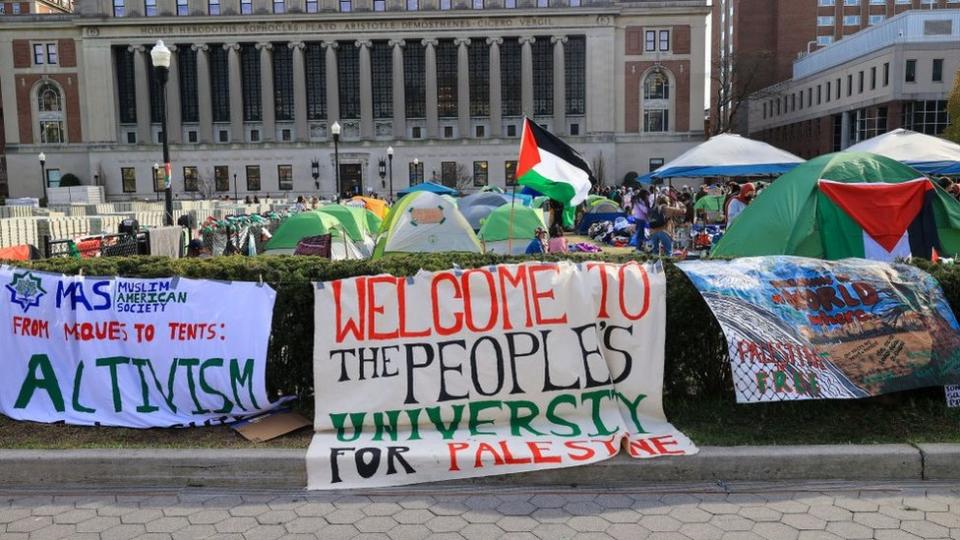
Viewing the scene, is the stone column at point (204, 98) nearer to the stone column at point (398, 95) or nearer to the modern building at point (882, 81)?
the stone column at point (398, 95)

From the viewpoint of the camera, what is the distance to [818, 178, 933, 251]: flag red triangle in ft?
30.3

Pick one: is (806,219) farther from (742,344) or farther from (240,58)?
(240,58)

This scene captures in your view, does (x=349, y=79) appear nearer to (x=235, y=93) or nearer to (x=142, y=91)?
(x=235, y=93)

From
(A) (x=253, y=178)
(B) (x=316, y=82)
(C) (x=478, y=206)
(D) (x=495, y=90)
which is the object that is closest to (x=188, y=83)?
(A) (x=253, y=178)

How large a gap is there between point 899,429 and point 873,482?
777 mm

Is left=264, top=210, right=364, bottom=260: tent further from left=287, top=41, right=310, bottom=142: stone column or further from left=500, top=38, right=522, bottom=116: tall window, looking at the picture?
left=500, top=38, right=522, bottom=116: tall window

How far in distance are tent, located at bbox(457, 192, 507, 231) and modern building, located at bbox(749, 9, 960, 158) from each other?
4174 centimetres

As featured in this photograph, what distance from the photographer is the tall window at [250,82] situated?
78.4 metres

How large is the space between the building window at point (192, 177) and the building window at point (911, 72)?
66.0 m

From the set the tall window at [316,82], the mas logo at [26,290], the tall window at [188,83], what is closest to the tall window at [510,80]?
the tall window at [316,82]

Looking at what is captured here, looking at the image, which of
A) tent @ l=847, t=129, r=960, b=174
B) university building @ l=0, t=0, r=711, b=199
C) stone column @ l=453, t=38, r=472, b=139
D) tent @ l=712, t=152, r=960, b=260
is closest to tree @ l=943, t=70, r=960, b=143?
university building @ l=0, t=0, r=711, b=199

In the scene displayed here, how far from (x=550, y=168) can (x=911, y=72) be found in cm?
5613

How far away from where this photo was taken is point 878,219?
9250 millimetres

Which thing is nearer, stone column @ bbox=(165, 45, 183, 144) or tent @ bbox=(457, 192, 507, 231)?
tent @ bbox=(457, 192, 507, 231)
